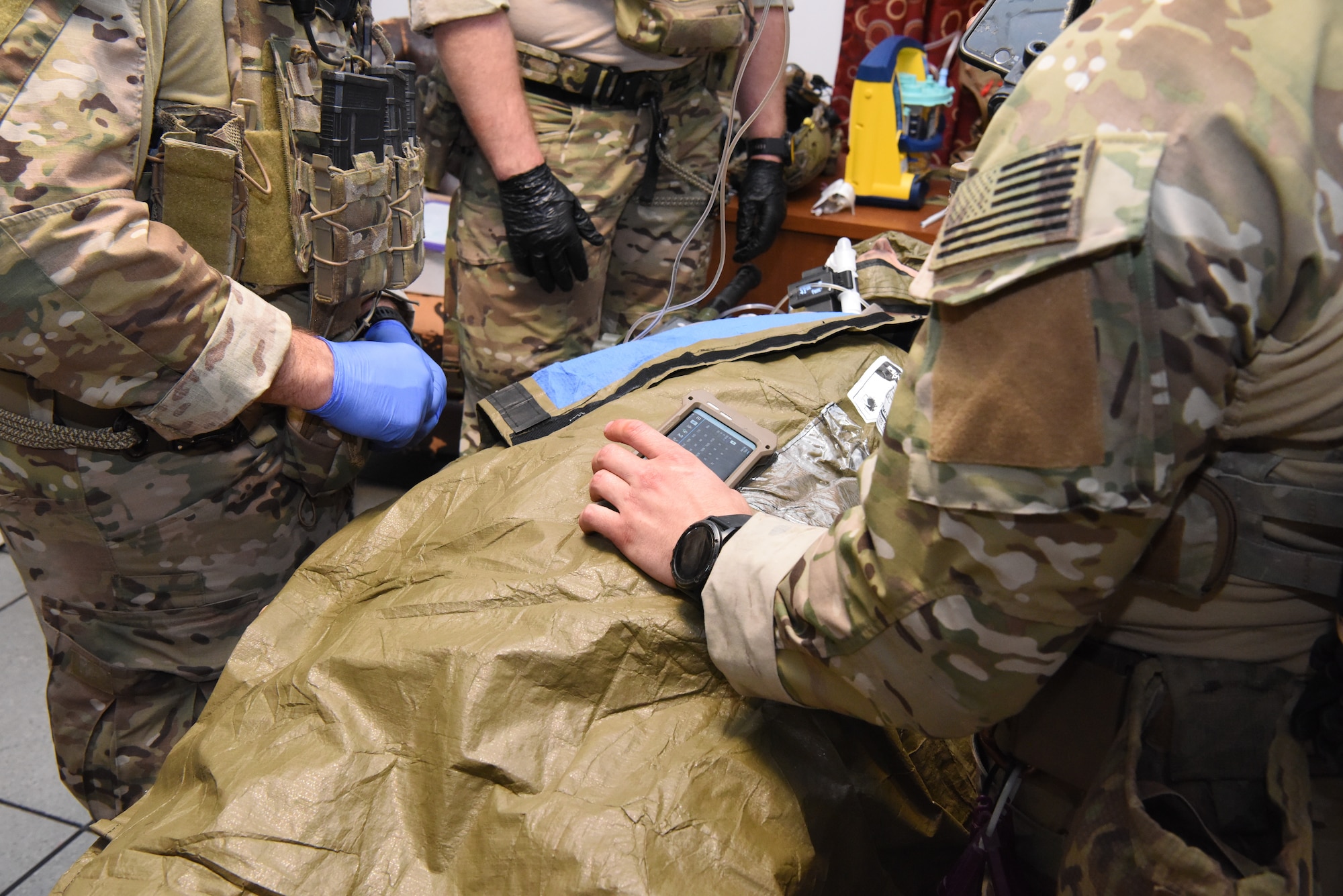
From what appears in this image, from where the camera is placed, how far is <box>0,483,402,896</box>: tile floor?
1.45 meters

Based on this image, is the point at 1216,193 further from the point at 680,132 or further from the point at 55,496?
the point at 680,132

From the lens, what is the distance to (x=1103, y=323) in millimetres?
468

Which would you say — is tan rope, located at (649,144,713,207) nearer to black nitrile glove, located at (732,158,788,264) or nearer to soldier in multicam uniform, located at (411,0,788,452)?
soldier in multicam uniform, located at (411,0,788,452)

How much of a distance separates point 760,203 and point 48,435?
5.19 ft

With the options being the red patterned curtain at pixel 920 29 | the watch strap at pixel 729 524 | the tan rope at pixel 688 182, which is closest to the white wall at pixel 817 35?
the red patterned curtain at pixel 920 29

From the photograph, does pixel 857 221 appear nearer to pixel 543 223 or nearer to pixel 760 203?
pixel 760 203

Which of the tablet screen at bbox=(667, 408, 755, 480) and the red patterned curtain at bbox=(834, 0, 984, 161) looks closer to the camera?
the tablet screen at bbox=(667, 408, 755, 480)

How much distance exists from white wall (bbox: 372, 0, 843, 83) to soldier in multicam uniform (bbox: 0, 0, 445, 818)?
2463mm

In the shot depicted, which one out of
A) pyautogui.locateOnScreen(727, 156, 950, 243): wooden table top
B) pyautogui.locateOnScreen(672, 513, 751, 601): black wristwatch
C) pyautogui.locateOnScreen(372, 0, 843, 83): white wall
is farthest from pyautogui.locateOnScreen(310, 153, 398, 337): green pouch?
pyautogui.locateOnScreen(372, 0, 843, 83): white wall

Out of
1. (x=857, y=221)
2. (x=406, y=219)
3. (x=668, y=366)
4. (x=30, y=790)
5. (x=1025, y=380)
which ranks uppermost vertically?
(x=1025, y=380)

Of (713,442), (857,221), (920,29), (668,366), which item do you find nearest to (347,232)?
(668,366)

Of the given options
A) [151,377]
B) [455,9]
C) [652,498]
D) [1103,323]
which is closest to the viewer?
[1103,323]

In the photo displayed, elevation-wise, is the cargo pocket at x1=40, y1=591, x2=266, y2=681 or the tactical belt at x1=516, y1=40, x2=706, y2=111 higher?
the tactical belt at x1=516, y1=40, x2=706, y2=111

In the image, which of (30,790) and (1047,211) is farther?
(30,790)
